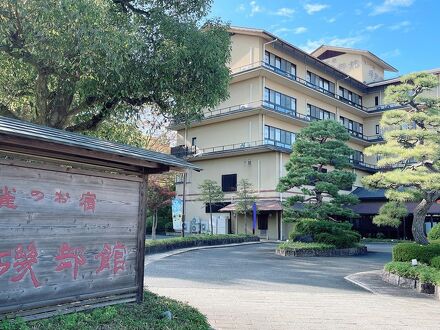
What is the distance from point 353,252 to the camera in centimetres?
1984

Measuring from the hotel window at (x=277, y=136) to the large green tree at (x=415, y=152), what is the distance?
16.1 metres

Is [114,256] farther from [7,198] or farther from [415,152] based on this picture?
[415,152]

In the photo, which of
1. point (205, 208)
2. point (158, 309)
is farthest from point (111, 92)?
point (205, 208)

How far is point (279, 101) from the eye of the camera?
31.4 meters

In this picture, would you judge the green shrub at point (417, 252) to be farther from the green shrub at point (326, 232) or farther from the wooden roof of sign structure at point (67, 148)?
the wooden roof of sign structure at point (67, 148)

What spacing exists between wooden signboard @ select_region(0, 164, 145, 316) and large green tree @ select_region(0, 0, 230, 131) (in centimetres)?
240

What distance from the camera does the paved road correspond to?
652 cm

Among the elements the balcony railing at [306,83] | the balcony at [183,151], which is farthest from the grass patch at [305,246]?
the balcony at [183,151]

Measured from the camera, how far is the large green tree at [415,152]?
39.0 feet

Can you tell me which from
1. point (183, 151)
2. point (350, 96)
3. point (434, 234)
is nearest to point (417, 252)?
point (434, 234)

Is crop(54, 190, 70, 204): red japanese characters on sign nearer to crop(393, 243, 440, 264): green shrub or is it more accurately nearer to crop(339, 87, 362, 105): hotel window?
crop(393, 243, 440, 264): green shrub

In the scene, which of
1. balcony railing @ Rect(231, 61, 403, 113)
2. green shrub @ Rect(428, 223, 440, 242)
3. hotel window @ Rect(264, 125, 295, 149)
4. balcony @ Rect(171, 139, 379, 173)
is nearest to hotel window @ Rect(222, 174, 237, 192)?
balcony @ Rect(171, 139, 379, 173)

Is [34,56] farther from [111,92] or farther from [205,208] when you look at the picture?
[205,208]

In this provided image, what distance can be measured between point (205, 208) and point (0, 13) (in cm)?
2841
